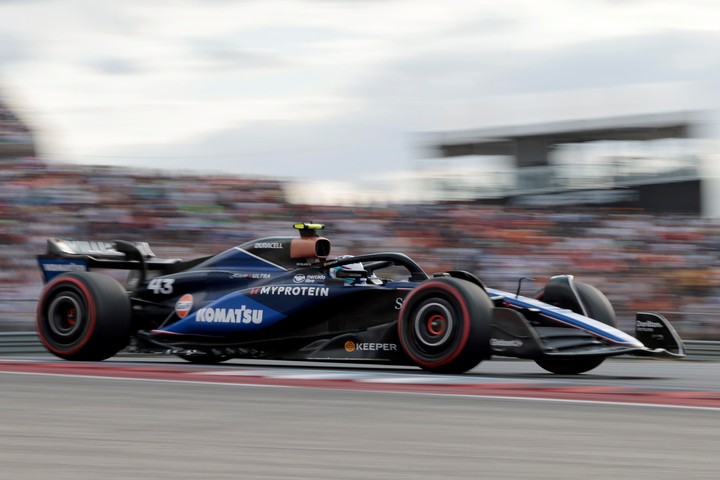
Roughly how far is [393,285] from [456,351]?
1003 millimetres

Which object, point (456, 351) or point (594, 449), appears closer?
point (594, 449)

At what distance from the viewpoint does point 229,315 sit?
375 inches

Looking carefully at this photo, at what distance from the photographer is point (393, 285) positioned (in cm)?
902

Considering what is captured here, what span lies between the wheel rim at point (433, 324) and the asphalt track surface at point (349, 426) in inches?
11.5

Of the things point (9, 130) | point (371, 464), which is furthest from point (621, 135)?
point (371, 464)

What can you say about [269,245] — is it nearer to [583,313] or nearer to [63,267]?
[63,267]

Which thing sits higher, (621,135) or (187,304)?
(621,135)

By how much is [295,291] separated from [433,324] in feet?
4.71

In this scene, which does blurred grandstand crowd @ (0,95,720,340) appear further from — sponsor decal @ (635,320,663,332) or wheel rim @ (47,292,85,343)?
sponsor decal @ (635,320,663,332)

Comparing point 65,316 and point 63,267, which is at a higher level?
point 63,267

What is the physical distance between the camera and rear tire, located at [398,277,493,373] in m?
8.18

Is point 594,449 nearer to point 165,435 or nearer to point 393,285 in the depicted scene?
point 165,435

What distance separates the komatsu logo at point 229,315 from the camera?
9.41 meters

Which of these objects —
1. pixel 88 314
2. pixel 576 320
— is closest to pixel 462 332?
pixel 576 320
